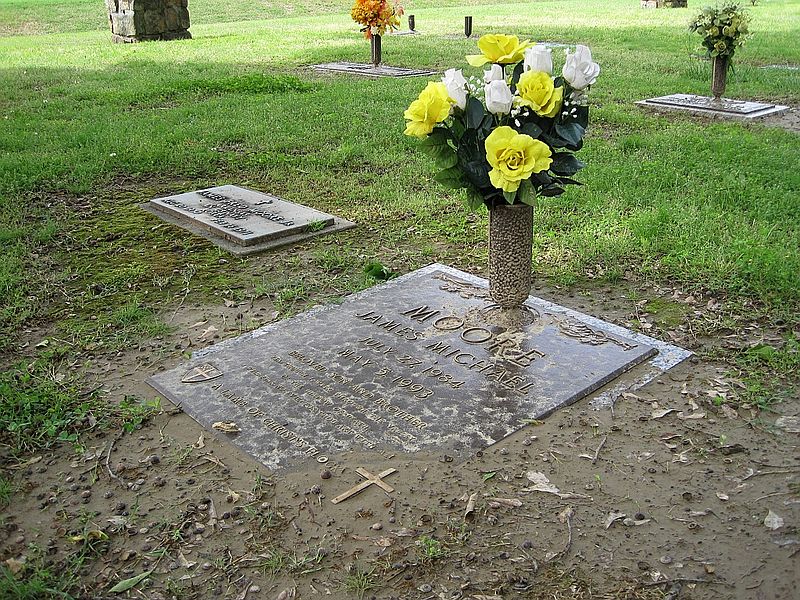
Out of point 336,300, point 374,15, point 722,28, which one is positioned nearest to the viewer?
point 336,300

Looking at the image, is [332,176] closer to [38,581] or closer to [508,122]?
[508,122]

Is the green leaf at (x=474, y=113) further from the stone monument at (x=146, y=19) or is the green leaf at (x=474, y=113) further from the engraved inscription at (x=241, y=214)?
the stone monument at (x=146, y=19)

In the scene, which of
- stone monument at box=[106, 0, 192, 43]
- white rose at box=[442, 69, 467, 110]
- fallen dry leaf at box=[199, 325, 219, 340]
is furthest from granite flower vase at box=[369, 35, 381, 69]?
white rose at box=[442, 69, 467, 110]

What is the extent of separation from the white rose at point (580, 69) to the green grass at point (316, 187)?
1.29 meters

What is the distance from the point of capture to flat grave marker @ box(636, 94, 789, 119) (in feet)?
26.0

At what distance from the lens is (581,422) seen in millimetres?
2998

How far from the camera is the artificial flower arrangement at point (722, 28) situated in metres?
7.78

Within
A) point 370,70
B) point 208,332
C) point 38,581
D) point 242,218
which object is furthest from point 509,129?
point 370,70

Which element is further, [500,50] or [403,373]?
[500,50]

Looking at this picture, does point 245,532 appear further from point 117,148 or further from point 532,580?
point 117,148

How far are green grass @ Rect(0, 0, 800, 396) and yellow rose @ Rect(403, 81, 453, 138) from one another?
46.2 inches

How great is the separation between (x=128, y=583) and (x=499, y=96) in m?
2.26

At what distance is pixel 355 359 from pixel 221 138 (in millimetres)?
4743

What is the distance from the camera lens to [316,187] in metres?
6.06
